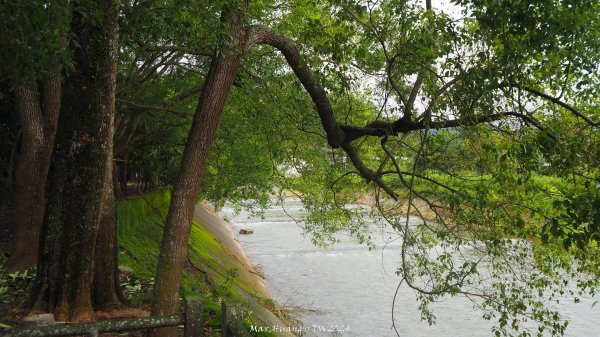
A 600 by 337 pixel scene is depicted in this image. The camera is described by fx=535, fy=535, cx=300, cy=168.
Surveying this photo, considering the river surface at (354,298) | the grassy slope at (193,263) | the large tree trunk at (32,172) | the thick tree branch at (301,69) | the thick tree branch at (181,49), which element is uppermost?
the thick tree branch at (181,49)

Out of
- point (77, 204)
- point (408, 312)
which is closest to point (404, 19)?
point (77, 204)

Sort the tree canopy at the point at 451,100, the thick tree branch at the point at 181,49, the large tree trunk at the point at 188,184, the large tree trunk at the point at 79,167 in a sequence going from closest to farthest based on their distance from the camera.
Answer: the tree canopy at the point at 451,100 < the large tree trunk at the point at 188,184 < the large tree trunk at the point at 79,167 < the thick tree branch at the point at 181,49

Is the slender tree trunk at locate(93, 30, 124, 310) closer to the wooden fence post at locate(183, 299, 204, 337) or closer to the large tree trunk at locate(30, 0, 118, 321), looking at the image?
the large tree trunk at locate(30, 0, 118, 321)

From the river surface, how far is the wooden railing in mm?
4963

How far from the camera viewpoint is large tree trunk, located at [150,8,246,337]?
18.3ft

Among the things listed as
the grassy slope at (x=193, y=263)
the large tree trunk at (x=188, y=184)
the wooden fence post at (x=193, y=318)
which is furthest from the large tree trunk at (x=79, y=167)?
the wooden fence post at (x=193, y=318)

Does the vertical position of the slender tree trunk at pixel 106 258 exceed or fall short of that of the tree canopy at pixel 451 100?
it falls short

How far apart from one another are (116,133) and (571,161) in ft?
32.3

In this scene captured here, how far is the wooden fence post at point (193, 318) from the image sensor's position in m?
4.02

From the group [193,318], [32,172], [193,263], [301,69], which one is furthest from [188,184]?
[193,263]

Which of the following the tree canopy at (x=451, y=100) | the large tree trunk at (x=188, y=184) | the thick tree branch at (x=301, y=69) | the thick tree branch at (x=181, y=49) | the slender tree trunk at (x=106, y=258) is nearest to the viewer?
the tree canopy at (x=451, y=100)

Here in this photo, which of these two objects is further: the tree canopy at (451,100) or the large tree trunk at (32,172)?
the large tree trunk at (32,172)

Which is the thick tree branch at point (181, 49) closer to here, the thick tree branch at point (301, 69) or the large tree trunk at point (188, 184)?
the thick tree branch at point (301, 69)

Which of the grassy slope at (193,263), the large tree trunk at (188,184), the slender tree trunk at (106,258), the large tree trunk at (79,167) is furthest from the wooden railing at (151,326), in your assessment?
the grassy slope at (193,263)
